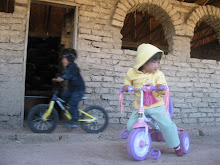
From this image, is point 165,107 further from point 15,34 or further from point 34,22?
point 34,22

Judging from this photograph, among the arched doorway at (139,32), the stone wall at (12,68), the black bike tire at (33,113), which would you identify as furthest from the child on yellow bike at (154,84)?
the arched doorway at (139,32)

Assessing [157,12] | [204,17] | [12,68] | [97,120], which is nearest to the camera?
[97,120]

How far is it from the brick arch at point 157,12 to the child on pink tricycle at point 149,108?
247cm

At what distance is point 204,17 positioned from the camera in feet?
18.6

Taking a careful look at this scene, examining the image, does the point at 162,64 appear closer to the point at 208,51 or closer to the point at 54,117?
the point at 54,117

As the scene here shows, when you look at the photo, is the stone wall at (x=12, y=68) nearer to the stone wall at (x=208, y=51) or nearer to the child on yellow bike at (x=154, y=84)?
the child on yellow bike at (x=154, y=84)

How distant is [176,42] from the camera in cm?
516

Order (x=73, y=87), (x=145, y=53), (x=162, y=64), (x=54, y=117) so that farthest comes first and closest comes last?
1. (x=162, y=64)
2. (x=73, y=87)
3. (x=54, y=117)
4. (x=145, y=53)

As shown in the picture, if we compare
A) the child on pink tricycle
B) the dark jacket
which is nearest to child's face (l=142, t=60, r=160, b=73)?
the child on pink tricycle

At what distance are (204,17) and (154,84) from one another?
4.31m

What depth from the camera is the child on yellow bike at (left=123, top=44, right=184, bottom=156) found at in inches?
90.4

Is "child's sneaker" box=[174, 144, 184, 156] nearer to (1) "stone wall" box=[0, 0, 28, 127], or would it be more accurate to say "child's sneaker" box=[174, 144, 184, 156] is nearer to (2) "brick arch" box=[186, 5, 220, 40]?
(1) "stone wall" box=[0, 0, 28, 127]

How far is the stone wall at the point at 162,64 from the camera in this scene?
4410 millimetres

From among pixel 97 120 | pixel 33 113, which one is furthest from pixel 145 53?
pixel 33 113
